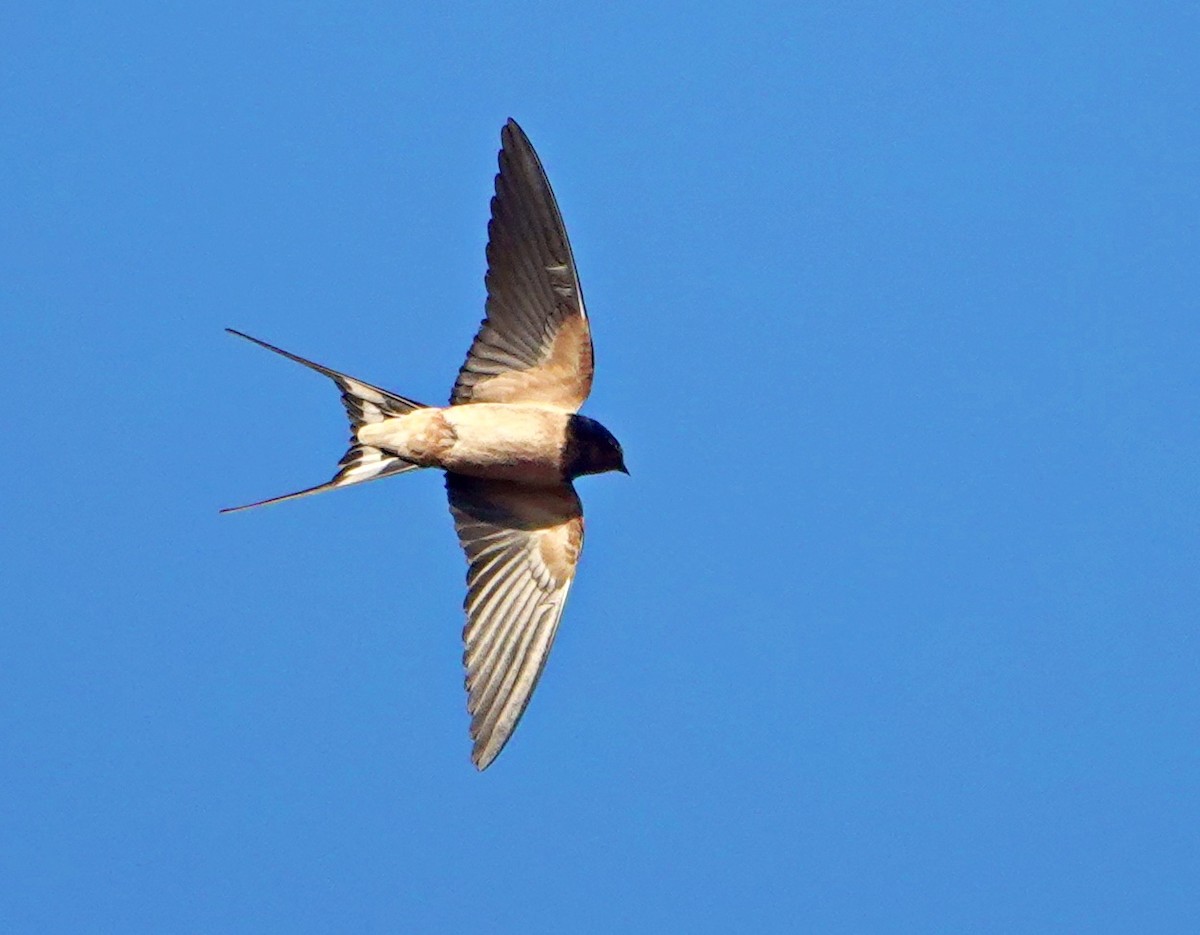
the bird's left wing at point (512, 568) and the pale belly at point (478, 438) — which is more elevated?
the pale belly at point (478, 438)

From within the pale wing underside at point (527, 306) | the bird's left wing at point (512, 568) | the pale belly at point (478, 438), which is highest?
the pale wing underside at point (527, 306)

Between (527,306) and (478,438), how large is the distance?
11.4 inches

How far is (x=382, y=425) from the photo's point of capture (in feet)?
14.3

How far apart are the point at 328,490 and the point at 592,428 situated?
0.60 meters

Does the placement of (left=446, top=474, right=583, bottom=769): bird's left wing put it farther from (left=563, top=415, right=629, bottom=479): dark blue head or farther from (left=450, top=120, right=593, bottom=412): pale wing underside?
(left=450, top=120, right=593, bottom=412): pale wing underside

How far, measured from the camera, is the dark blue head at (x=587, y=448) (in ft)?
14.5

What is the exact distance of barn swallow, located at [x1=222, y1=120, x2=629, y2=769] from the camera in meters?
4.28

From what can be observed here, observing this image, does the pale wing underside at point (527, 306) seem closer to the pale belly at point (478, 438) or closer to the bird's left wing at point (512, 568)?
the pale belly at point (478, 438)

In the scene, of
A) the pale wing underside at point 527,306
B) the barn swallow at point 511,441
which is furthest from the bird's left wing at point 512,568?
the pale wing underside at point 527,306

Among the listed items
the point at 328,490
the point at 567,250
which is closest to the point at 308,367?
the point at 328,490

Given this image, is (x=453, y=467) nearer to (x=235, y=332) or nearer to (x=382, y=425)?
(x=382, y=425)

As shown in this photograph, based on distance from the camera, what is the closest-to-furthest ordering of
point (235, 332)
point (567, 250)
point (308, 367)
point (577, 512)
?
1. point (235, 332)
2. point (308, 367)
3. point (567, 250)
4. point (577, 512)

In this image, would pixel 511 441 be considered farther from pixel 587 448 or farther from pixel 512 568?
pixel 512 568

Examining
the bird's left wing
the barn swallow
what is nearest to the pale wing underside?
the barn swallow
